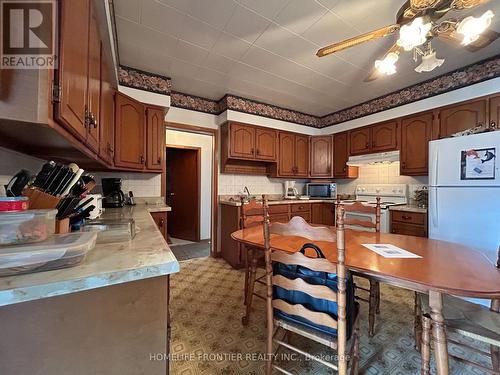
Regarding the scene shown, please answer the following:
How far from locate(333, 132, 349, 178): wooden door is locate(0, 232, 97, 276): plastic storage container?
3.96 m

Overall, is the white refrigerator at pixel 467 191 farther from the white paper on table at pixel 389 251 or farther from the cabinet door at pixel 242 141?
the cabinet door at pixel 242 141

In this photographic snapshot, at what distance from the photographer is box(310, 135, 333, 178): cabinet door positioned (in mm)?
4129

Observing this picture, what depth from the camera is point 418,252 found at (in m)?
1.23

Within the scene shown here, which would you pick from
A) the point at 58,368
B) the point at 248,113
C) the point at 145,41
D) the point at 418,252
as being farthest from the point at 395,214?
the point at 145,41

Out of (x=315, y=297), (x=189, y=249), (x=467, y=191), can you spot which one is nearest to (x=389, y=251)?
(x=315, y=297)

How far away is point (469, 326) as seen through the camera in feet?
3.28

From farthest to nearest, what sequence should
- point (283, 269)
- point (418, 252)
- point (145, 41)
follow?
point (145, 41), point (418, 252), point (283, 269)

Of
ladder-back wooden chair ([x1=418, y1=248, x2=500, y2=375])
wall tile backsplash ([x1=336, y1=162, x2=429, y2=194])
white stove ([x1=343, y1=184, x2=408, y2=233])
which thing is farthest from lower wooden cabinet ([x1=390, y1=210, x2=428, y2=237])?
ladder-back wooden chair ([x1=418, y1=248, x2=500, y2=375])

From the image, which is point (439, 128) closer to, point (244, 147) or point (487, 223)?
point (487, 223)

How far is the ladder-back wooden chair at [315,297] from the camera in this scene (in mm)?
917

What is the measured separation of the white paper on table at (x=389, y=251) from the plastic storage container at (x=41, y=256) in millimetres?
1377

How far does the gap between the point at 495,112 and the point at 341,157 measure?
190cm

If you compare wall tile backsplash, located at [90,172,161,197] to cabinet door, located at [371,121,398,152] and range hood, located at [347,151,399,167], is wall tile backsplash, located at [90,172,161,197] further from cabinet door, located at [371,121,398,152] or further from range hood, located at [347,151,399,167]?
cabinet door, located at [371,121,398,152]

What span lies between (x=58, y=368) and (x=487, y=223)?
9.94 ft
